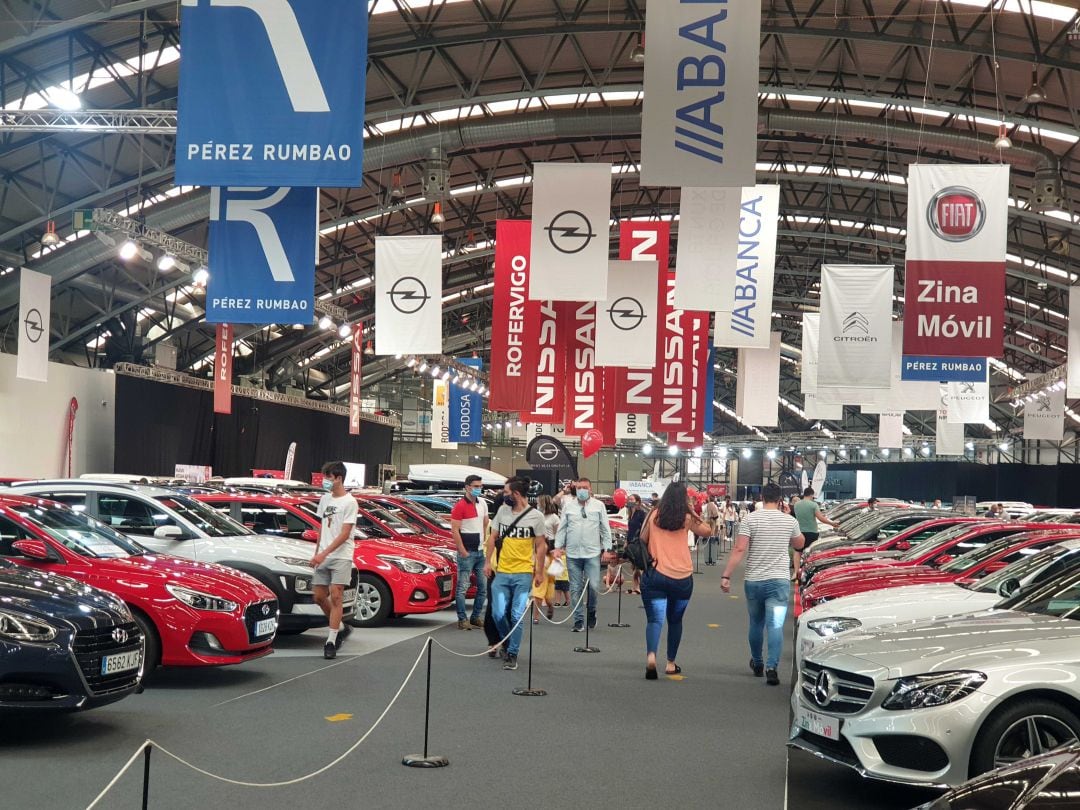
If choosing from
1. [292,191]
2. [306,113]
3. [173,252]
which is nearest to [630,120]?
[173,252]

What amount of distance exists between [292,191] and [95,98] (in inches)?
474

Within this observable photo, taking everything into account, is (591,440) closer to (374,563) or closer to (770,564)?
(374,563)

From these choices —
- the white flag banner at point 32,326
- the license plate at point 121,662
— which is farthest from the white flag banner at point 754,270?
the white flag banner at point 32,326

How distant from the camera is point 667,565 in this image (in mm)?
9812

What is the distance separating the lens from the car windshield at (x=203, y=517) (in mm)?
10938

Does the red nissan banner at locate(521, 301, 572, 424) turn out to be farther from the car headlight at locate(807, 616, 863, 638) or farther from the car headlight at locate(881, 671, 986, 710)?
the car headlight at locate(881, 671, 986, 710)

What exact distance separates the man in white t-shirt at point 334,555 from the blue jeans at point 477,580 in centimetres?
286

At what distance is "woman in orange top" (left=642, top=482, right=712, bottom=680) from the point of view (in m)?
9.84

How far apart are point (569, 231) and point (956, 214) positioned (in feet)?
17.8

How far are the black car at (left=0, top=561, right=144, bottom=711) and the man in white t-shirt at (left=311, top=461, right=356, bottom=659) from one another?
133 inches

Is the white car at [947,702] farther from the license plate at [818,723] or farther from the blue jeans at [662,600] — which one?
the blue jeans at [662,600]

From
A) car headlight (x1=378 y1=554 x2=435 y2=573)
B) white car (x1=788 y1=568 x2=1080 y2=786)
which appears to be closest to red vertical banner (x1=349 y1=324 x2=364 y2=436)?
car headlight (x1=378 y1=554 x2=435 y2=573)

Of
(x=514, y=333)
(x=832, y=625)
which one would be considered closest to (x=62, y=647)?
(x=832, y=625)

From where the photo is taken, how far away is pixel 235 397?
1563 inches
